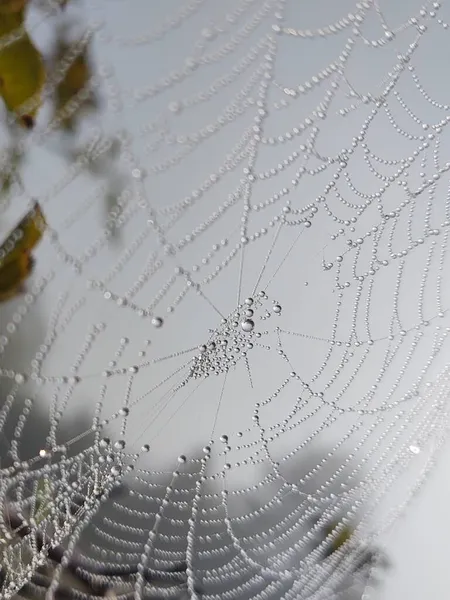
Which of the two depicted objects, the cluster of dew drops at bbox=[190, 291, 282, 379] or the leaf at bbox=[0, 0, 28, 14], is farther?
the cluster of dew drops at bbox=[190, 291, 282, 379]

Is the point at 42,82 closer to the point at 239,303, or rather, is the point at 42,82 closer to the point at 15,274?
the point at 15,274

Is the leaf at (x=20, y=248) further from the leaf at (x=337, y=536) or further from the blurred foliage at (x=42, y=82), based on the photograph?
the leaf at (x=337, y=536)

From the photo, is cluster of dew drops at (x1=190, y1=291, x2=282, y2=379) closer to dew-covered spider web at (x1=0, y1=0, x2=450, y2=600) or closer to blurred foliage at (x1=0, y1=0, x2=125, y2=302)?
dew-covered spider web at (x1=0, y1=0, x2=450, y2=600)

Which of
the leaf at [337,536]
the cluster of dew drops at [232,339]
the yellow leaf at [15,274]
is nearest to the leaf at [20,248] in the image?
the yellow leaf at [15,274]

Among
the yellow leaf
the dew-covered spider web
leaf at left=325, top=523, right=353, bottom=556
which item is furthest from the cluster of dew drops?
leaf at left=325, top=523, right=353, bottom=556

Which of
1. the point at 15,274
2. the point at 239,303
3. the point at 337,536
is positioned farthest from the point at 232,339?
the point at 337,536

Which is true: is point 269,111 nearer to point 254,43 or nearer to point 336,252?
Answer: point 254,43

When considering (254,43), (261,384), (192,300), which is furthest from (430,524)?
(254,43)
